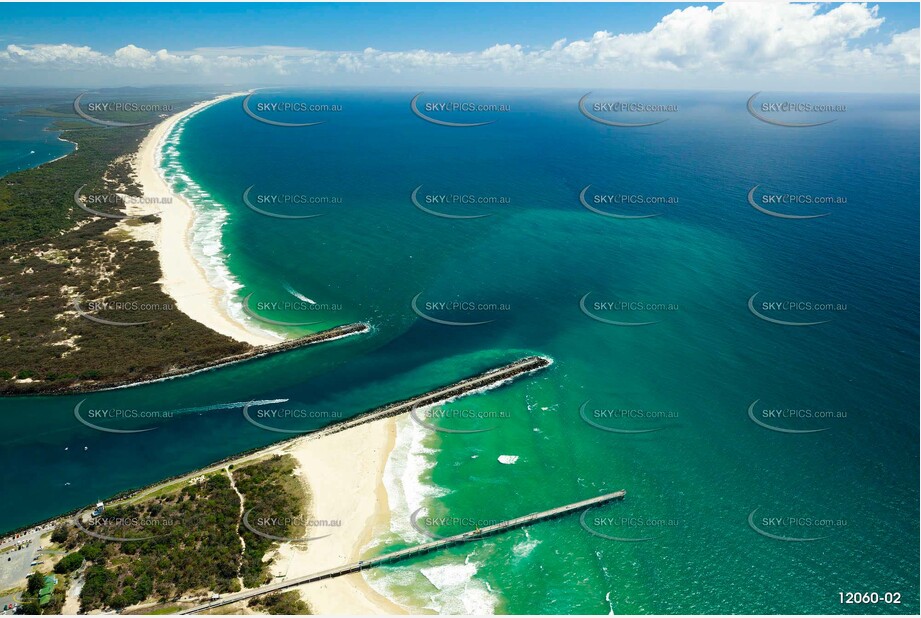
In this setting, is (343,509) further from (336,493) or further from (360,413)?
→ (360,413)

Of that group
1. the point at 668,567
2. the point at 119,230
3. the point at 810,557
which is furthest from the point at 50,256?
the point at 810,557

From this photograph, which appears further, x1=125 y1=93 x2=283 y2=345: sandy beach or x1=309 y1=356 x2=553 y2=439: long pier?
x1=125 y1=93 x2=283 y2=345: sandy beach

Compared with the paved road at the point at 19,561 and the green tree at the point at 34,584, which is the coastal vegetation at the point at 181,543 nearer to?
the green tree at the point at 34,584

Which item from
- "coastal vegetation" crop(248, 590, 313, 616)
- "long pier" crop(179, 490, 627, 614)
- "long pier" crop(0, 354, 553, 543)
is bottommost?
"coastal vegetation" crop(248, 590, 313, 616)

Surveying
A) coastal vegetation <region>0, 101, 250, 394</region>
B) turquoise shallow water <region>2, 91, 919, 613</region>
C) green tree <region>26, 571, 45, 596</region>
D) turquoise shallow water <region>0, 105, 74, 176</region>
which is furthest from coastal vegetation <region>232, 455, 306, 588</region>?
turquoise shallow water <region>0, 105, 74, 176</region>

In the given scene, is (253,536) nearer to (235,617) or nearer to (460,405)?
(235,617)

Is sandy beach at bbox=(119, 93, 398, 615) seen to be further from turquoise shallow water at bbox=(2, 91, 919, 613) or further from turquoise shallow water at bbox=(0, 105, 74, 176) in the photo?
turquoise shallow water at bbox=(0, 105, 74, 176)

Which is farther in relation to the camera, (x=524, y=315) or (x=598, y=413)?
(x=524, y=315)
